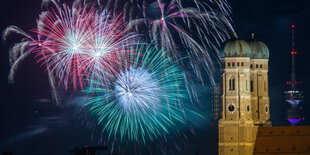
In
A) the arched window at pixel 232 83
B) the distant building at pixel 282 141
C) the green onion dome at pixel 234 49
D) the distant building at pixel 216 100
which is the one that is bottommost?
the distant building at pixel 282 141

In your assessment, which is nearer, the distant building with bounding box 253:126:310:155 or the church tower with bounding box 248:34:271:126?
the distant building with bounding box 253:126:310:155

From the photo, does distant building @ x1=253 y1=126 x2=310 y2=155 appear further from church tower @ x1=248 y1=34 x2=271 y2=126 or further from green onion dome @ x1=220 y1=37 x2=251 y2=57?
church tower @ x1=248 y1=34 x2=271 y2=126

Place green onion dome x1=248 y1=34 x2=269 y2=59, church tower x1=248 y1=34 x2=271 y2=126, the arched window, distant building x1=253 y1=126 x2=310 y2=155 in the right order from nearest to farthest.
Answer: distant building x1=253 y1=126 x2=310 y2=155
the arched window
green onion dome x1=248 y1=34 x2=269 y2=59
church tower x1=248 y1=34 x2=271 y2=126

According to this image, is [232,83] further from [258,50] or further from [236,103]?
[258,50]

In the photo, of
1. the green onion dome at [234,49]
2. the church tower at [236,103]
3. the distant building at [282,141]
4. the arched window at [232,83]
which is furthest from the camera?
the arched window at [232,83]

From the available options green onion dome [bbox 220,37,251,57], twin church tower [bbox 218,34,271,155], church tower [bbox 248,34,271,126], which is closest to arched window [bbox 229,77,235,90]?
twin church tower [bbox 218,34,271,155]

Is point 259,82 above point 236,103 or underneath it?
above

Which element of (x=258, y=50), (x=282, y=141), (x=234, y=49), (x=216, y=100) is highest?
(x=258, y=50)

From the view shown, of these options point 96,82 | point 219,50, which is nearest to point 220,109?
point 219,50

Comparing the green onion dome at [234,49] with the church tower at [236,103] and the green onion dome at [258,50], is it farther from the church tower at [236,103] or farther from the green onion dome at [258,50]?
the green onion dome at [258,50]

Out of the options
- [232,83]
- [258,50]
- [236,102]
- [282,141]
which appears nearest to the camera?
[282,141]

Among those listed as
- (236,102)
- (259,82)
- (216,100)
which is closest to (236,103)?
(236,102)

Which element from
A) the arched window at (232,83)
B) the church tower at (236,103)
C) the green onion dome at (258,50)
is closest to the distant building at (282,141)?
the church tower at (236,103)

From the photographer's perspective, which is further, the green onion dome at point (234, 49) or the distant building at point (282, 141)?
the green onion dome at point (234, 49)
